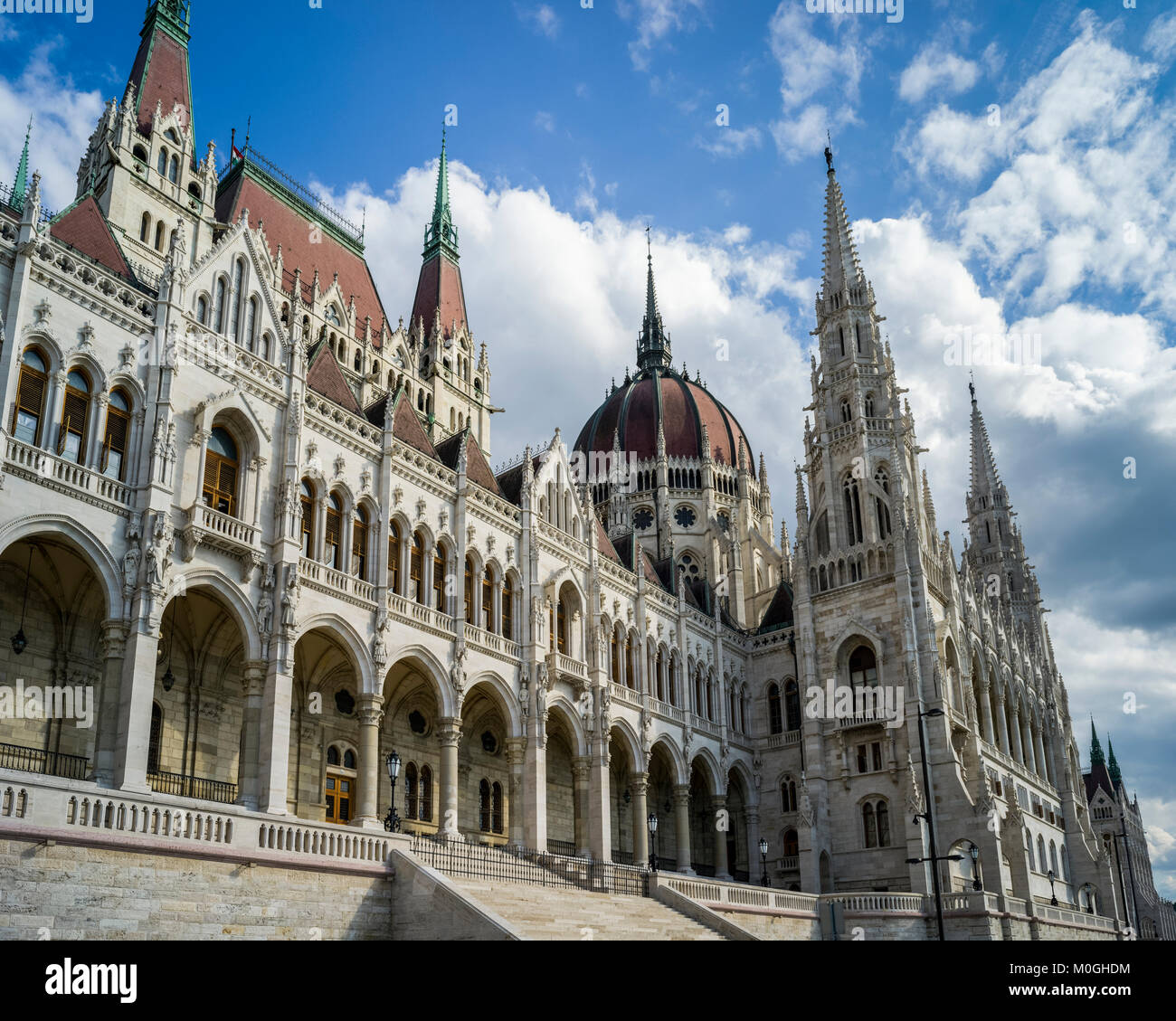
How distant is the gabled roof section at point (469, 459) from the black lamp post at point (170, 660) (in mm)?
10634

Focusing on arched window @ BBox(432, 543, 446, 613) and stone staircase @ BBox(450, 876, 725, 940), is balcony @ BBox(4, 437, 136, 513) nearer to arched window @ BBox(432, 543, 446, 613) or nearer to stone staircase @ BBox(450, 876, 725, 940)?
arched window @ BBox(432, 543, 446, 613)

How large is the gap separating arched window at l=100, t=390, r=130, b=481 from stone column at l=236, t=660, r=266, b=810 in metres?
5.44

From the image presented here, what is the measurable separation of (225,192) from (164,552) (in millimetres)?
23830

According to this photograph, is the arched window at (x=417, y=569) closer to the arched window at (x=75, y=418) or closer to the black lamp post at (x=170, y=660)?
the black lamp post at (x=170, y=660)

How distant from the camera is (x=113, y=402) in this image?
2422cm

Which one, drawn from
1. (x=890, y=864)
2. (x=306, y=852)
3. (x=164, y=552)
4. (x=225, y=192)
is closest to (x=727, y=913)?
(x=890, y=864)

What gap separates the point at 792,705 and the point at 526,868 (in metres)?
22.1

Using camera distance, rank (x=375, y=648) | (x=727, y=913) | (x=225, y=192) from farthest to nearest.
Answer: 1. (x=225, y=192)
2. (x=727, y=913)
3. (x=375, y=648)

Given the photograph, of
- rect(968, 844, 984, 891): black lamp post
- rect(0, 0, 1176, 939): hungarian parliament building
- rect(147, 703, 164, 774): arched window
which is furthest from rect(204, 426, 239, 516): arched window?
rect(968, 844, 984, 891): black lamp post

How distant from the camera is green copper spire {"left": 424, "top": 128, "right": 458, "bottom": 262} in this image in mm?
51844
